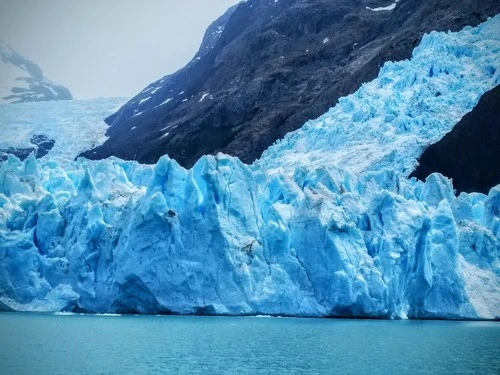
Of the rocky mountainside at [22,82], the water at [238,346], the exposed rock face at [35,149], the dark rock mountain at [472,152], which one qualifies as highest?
the rocky mountainside at [22,82]

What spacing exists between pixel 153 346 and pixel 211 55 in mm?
84572

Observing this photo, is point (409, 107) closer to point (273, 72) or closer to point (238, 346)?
point (238, 346)

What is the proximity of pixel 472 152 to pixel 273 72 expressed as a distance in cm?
3383

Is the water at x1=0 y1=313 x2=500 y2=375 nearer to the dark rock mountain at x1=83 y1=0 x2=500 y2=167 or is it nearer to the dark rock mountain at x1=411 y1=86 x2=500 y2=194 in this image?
the dark rock mountain at x1=411 y1=86 x2=500 y2=194

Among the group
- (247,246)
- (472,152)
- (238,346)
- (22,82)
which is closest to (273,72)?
(472,152)

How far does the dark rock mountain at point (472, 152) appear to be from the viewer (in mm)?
40406

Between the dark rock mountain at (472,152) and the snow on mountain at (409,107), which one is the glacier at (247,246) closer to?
the dark rock mountain at (472,152)

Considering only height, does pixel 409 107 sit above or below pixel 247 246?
above

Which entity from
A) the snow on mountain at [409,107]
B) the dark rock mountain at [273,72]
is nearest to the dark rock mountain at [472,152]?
the snow on mountain at [409,107]

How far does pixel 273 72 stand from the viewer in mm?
72125

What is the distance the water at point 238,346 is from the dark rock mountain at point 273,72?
126 feet

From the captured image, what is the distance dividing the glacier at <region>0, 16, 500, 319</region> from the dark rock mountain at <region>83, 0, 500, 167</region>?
32085 mm

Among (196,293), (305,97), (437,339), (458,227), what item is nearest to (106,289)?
(196,293)

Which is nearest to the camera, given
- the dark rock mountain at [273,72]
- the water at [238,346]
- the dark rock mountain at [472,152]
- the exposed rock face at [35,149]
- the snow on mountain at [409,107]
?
the water at [238,346]
